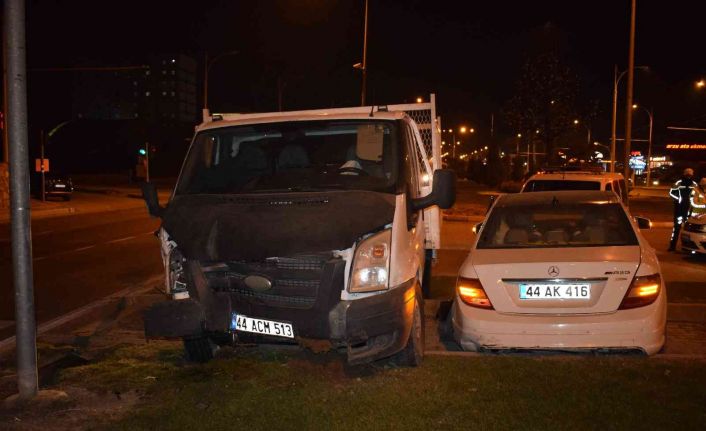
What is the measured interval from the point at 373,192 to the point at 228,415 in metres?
1.91

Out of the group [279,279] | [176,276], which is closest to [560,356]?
[279,279]

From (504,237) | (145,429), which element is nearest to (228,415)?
(145,429)

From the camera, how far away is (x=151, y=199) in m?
5.99

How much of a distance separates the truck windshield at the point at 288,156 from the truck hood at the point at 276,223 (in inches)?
19.6

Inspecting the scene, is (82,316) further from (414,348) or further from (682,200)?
(682,200)

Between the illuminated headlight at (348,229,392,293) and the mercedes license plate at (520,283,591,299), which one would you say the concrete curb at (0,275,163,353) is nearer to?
the illuminated headlight at (348,229,392,293)

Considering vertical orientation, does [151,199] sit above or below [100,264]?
above

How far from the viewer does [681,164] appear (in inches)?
2613

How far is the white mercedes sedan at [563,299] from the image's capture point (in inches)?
209

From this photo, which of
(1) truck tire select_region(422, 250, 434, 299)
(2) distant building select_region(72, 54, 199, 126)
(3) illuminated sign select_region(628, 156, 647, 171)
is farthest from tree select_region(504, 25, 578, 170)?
(2) distant building select_region(72, 54, 199, 126)

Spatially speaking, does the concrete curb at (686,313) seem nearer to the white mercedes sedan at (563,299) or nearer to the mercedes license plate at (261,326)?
the white mercedes sedan at (563,299)

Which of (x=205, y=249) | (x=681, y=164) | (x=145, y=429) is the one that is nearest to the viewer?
(x=145, y=429)

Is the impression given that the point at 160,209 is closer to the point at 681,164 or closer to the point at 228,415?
the point at 228,415

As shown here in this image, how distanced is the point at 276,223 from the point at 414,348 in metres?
1.49
